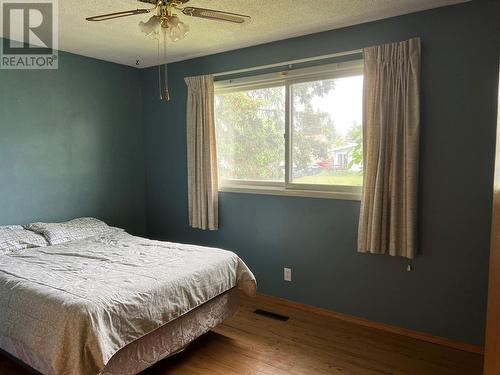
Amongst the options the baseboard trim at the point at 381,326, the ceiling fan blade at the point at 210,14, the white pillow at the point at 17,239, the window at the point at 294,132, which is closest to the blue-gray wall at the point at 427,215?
the baseboard trim at the point at 381,326

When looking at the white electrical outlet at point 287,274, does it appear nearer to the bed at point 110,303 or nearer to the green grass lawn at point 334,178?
the bed at point 110,303

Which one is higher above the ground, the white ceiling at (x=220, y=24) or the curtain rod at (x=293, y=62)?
the white ceiling at (x=220, y=24)

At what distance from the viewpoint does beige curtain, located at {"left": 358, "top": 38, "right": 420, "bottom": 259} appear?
2.56 metres

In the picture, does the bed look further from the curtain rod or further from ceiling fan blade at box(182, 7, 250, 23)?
the curtain rod

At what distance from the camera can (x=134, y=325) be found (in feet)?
6.39

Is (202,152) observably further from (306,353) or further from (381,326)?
(381,326)

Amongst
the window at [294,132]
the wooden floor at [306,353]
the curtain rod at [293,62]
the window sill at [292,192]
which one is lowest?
the wooden floor at [306,353]

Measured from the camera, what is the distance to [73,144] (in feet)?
12.1

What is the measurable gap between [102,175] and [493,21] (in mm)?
3837

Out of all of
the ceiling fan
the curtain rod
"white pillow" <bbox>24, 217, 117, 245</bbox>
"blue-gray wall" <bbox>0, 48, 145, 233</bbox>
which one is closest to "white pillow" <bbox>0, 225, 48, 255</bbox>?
"white pillow" <bbox>24, 217, 117, 245</bbox>

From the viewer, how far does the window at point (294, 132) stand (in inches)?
116

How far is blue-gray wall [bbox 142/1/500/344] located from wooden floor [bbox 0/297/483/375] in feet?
0.68

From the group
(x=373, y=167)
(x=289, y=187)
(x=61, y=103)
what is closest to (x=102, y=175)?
(x=61, y=103)

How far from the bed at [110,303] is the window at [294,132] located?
3.47 feet
